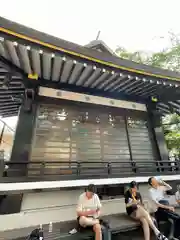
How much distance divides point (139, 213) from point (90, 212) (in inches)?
43.5

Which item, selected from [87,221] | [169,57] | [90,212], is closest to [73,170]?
[90,212]

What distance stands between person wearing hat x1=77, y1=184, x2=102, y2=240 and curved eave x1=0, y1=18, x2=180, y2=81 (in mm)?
2925

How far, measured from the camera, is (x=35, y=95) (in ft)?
15.1

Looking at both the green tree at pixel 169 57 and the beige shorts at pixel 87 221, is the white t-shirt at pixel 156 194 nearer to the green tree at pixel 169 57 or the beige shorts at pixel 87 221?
the beige shorts at pixel 87 221

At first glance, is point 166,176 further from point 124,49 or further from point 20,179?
point 124,49

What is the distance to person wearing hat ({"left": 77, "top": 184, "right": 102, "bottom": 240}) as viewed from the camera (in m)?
2.97

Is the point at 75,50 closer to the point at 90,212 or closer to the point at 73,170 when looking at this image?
the point at 73,170

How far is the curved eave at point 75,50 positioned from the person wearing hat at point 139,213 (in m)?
3.03

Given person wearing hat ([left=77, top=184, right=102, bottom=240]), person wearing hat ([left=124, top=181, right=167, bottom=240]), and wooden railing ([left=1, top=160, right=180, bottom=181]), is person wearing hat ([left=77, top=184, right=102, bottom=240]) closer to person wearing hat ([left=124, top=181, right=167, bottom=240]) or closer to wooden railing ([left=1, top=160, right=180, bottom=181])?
wooden railing ([left=1, top=160, right=180, bottom=181])

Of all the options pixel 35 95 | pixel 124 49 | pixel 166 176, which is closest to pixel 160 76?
pixel 166 176

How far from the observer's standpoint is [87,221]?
3045mm

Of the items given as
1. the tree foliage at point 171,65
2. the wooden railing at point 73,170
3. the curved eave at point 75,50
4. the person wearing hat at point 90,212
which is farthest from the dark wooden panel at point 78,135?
the tree foliage at point 171,65

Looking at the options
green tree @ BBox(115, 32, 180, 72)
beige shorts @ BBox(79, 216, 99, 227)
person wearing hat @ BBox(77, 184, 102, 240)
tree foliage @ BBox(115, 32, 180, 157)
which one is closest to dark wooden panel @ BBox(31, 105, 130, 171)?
person wearing hat @ BBox(77, 184, 102, 240)

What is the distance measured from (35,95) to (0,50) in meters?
1.47
